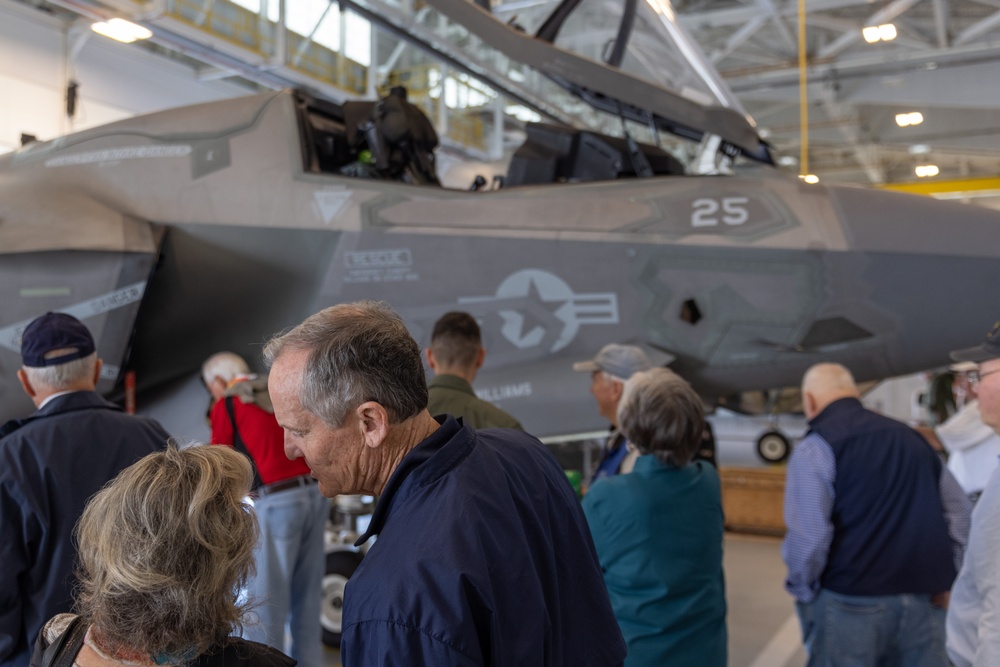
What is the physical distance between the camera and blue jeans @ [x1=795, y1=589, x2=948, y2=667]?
3096mm

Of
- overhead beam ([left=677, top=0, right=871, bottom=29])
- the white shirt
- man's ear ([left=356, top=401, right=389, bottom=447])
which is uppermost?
overhead beam ([left=677, top=0, right=871, bottom=29])

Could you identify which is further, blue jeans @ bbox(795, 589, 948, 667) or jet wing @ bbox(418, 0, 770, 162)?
jet wing @ bbox(418, 0, 770, 162)

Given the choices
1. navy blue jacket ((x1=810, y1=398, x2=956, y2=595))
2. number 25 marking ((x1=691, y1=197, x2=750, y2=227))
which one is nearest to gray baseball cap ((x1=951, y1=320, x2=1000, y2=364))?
navy blue jacket ((x1=810, y1=398, x2=956, y2=595))

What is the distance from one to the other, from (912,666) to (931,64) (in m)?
Result: 12.9

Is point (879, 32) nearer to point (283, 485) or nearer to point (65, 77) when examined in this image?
point (283, 485)

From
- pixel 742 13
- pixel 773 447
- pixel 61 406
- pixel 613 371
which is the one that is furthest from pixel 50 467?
pixel 742 13

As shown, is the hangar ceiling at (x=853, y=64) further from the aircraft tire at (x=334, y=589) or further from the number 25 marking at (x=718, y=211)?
the aircraft tire at (x=334, y=589)

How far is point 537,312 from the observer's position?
492cm

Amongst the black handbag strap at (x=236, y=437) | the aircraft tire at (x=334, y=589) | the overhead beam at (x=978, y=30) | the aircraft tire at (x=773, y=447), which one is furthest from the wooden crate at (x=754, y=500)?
the overhead beam at (x=978, y=30)

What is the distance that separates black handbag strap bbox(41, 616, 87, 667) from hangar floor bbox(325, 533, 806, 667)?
3608mm

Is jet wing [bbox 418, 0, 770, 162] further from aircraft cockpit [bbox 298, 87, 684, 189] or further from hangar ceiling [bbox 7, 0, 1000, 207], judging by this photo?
hangar ceiling [bbox 7, 0, 1000, 207]

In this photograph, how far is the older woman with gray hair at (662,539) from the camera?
2588mm

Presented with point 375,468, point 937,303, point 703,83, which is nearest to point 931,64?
point 703,83

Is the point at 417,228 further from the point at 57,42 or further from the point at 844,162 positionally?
the point at 844,162
